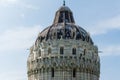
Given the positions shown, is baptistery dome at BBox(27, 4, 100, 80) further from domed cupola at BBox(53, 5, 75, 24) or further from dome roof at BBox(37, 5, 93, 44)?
domed cupola at BBox(53, 5, 75, 24)

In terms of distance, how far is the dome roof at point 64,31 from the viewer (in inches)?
3435

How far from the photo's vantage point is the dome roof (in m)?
87.2

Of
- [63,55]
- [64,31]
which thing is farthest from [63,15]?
[63,55]

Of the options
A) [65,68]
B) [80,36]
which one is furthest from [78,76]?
[80,36]

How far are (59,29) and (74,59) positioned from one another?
7.36m

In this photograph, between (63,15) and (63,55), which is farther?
(63,15)

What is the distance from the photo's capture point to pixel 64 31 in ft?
287

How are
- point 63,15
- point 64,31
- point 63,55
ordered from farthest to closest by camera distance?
point 63,15 < point 64,31 < point 63,55

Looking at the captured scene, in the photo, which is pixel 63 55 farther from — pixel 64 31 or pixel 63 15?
pixel 63 15

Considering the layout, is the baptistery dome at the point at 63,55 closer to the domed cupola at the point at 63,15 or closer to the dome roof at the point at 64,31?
the dome roof at the point at 64,31

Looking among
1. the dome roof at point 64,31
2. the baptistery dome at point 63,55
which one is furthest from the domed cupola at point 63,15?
the baptistery dome at point 63,55

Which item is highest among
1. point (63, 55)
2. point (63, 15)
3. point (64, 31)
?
point (63, 15)

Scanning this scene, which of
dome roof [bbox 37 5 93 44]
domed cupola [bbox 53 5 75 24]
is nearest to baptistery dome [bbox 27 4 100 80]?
dome roof [bbox 37 5 93 44]

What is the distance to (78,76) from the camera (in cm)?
8394
